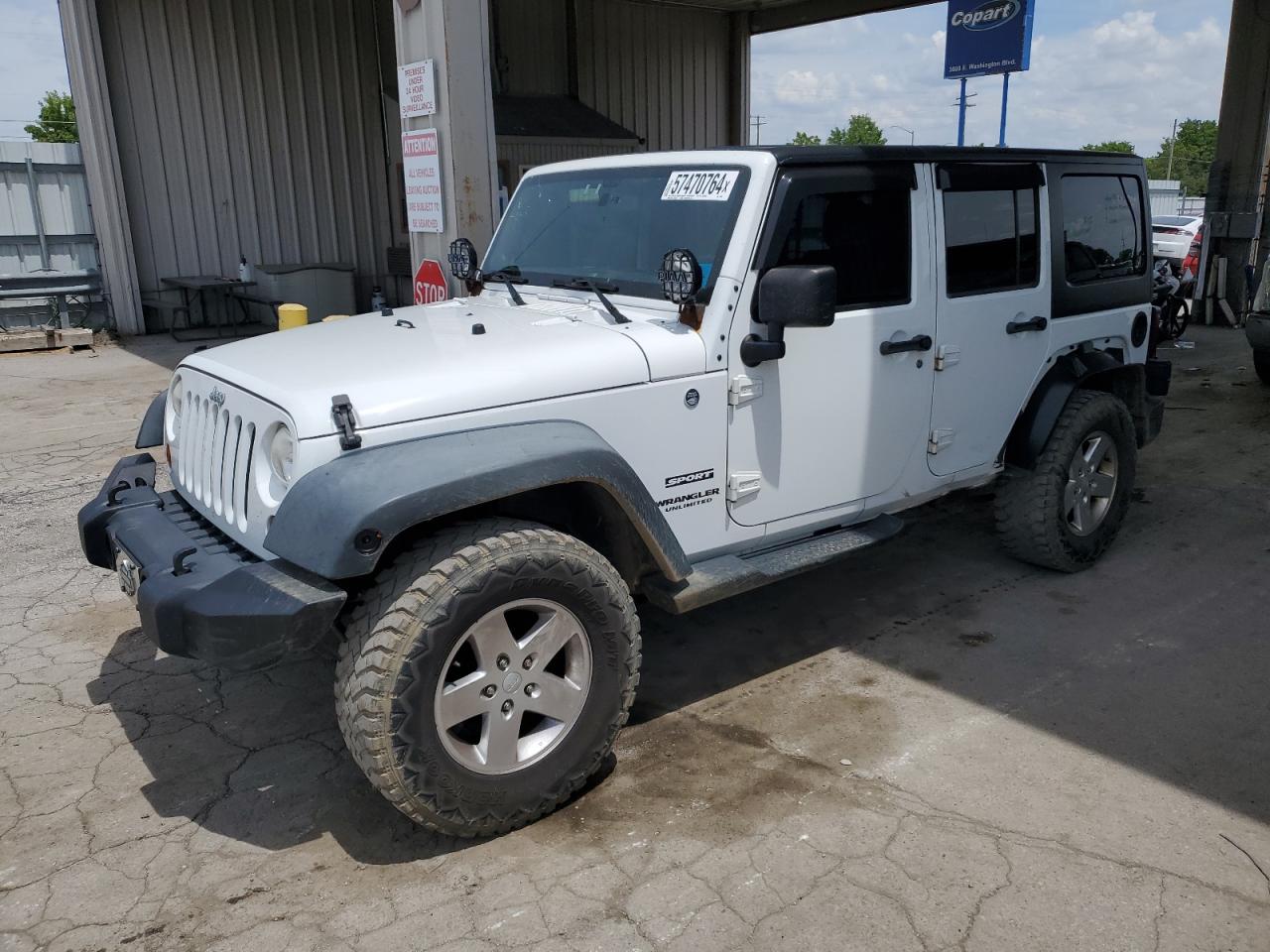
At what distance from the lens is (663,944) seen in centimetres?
255

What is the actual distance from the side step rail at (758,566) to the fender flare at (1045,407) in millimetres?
896

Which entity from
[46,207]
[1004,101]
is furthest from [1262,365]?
[46,207]

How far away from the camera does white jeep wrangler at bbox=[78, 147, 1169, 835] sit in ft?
8.87

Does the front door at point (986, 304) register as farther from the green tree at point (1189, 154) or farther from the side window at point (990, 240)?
the green tree at point (1189, 154)

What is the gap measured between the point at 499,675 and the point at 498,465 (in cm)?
61

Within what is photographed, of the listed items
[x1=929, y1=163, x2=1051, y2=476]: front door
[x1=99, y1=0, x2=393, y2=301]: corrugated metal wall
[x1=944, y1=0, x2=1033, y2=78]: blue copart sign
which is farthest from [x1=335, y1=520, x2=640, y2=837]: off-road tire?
[x1=944, y1=0, x2=1033, y2=78]: blue copart sign

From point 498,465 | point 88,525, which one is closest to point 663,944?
point 498,465

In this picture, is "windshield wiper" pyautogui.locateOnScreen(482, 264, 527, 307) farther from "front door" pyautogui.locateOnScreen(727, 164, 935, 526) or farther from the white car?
the white car

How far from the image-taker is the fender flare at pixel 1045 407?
4.63m

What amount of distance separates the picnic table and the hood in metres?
9.92

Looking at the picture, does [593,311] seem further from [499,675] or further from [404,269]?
[404,269]

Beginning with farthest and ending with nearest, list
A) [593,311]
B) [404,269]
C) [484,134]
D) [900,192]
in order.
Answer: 1. [404,269]
2. [484,134]
3. [900,192]
4. [593,311]

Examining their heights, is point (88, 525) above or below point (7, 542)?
above

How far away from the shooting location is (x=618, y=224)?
3.89 m
